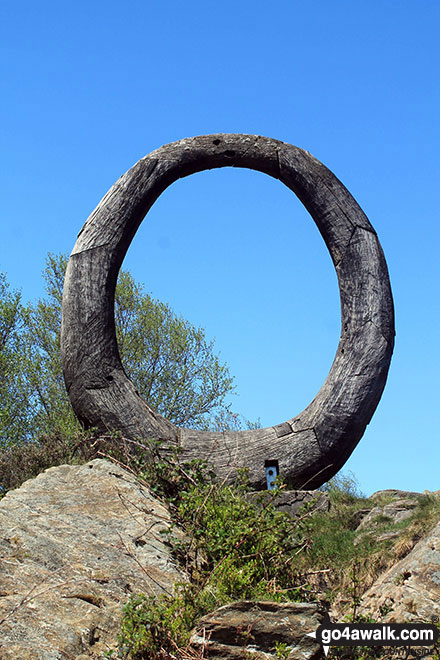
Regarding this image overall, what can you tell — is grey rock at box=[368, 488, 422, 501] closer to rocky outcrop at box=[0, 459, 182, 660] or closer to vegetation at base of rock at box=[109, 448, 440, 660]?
vegetation at base of rock at box=[109, 448, 440, 660]

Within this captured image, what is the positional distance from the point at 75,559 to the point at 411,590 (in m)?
2.33

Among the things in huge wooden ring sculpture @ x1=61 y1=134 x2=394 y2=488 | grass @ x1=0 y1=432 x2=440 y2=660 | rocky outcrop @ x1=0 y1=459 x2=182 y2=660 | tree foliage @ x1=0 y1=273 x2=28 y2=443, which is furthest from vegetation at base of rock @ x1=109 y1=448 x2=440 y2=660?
tree foliage @ x1=0 y1=273 x2=28 y2=443

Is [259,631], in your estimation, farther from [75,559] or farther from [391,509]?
[391,509]

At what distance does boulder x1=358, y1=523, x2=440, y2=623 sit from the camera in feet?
15.3

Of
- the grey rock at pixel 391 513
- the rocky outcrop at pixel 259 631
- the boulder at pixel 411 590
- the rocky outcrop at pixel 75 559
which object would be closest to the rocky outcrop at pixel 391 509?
the grey rock at pixel 391 513

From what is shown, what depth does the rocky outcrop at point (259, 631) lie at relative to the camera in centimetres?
Result: 371

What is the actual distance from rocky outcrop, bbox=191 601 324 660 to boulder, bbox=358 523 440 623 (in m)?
0.99

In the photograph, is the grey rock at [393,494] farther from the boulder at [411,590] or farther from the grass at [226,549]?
the boulder at [411,590]

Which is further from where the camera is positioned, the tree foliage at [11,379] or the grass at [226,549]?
the tree foliage at [11,379]

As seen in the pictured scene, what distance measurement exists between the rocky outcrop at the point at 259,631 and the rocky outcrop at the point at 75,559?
57 cm

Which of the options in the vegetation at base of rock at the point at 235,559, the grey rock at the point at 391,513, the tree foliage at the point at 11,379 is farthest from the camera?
the tree foliage at the point at 11,379

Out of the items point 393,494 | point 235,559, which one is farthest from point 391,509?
point 235,559

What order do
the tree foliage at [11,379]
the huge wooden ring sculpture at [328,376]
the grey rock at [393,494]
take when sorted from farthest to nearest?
the tree foliage at [11,379] → the grey rock at [393,494] → the huge wooden ring sculpture at [328,376]

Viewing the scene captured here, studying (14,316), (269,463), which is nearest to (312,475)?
(269,463)
